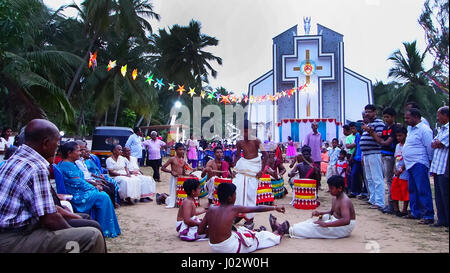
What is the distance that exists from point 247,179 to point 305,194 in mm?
2206

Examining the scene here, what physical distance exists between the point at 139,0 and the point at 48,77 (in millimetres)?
11229

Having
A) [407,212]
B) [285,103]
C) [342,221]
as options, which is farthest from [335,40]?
[342,221]

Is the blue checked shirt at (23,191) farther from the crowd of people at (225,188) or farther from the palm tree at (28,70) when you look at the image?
the palm tree at (28,70)

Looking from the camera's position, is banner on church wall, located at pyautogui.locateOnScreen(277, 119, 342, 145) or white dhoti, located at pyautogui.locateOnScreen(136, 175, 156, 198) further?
banner on church wall, located at pyautogui.locateOnScreen(277, 119, 342, 145)

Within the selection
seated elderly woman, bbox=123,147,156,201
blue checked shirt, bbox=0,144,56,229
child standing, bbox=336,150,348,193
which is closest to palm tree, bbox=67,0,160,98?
seated elderly woman, bbox=123,147,156,201

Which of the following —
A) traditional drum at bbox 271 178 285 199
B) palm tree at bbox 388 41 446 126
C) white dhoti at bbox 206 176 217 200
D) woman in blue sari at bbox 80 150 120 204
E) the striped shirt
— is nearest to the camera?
the striped shirt

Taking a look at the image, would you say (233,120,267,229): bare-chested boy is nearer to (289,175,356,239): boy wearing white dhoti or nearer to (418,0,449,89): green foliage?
(289,175,356,239): boy wearing white dhoti

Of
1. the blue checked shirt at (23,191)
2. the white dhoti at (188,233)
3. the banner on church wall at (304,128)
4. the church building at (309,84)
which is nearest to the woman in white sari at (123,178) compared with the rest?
the white dhoti at (188,233)

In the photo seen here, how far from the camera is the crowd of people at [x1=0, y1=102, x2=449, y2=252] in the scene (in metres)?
2.79

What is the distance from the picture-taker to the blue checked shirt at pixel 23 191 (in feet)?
8.95

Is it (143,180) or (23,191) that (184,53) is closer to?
(143,180)

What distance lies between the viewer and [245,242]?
14.5 feet

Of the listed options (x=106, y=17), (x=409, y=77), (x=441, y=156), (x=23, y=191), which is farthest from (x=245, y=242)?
(x=409, y=77)
